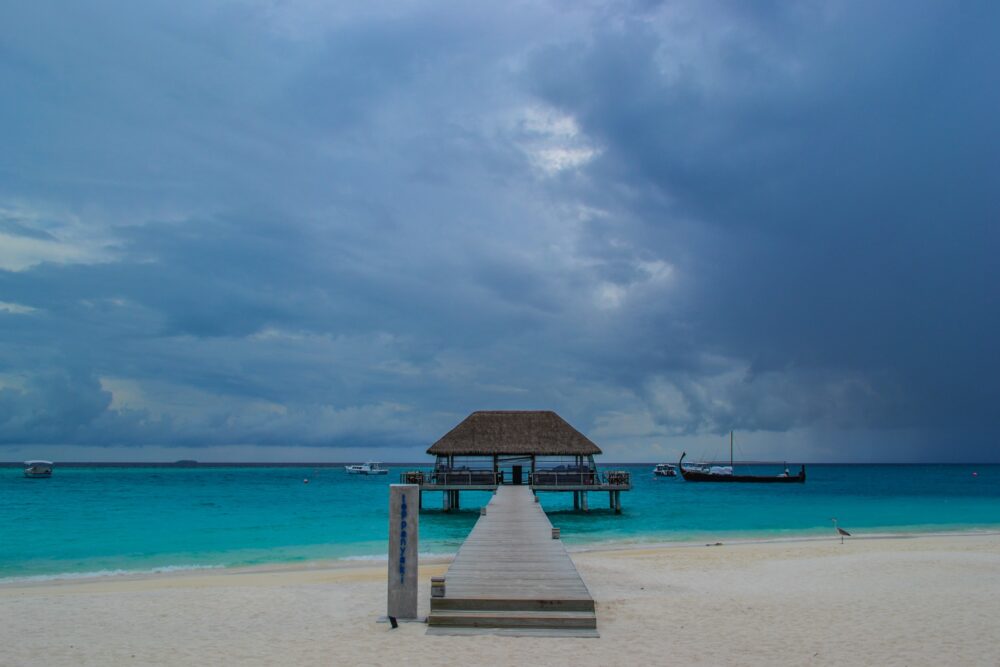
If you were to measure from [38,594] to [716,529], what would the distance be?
23.6 meters

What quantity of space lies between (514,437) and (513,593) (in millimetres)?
22643

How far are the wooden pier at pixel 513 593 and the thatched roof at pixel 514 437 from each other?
17553mm

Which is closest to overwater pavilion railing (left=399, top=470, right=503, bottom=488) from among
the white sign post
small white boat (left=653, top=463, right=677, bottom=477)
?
the white sign post

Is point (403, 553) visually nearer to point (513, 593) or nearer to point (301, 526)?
point (513, 593)

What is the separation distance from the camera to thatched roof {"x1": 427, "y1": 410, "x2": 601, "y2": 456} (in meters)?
31.2

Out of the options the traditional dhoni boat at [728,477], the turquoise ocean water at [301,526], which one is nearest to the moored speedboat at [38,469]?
the turquoise ocean water at [301,526]

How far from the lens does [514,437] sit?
105 feet

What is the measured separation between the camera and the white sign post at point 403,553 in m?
8.91

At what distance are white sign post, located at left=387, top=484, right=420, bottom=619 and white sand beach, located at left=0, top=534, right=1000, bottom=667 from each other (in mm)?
330

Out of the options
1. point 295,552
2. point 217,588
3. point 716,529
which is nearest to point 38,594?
point 217,588

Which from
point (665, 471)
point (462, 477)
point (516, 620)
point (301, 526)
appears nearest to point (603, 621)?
point (516, 620)

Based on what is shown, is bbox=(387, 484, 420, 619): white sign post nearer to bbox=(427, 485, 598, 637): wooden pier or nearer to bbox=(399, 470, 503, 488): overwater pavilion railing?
bbox=(427, 485, 598, 637): wooden pier

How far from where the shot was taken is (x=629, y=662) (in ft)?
24.0

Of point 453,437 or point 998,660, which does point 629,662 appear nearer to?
point 998,660
